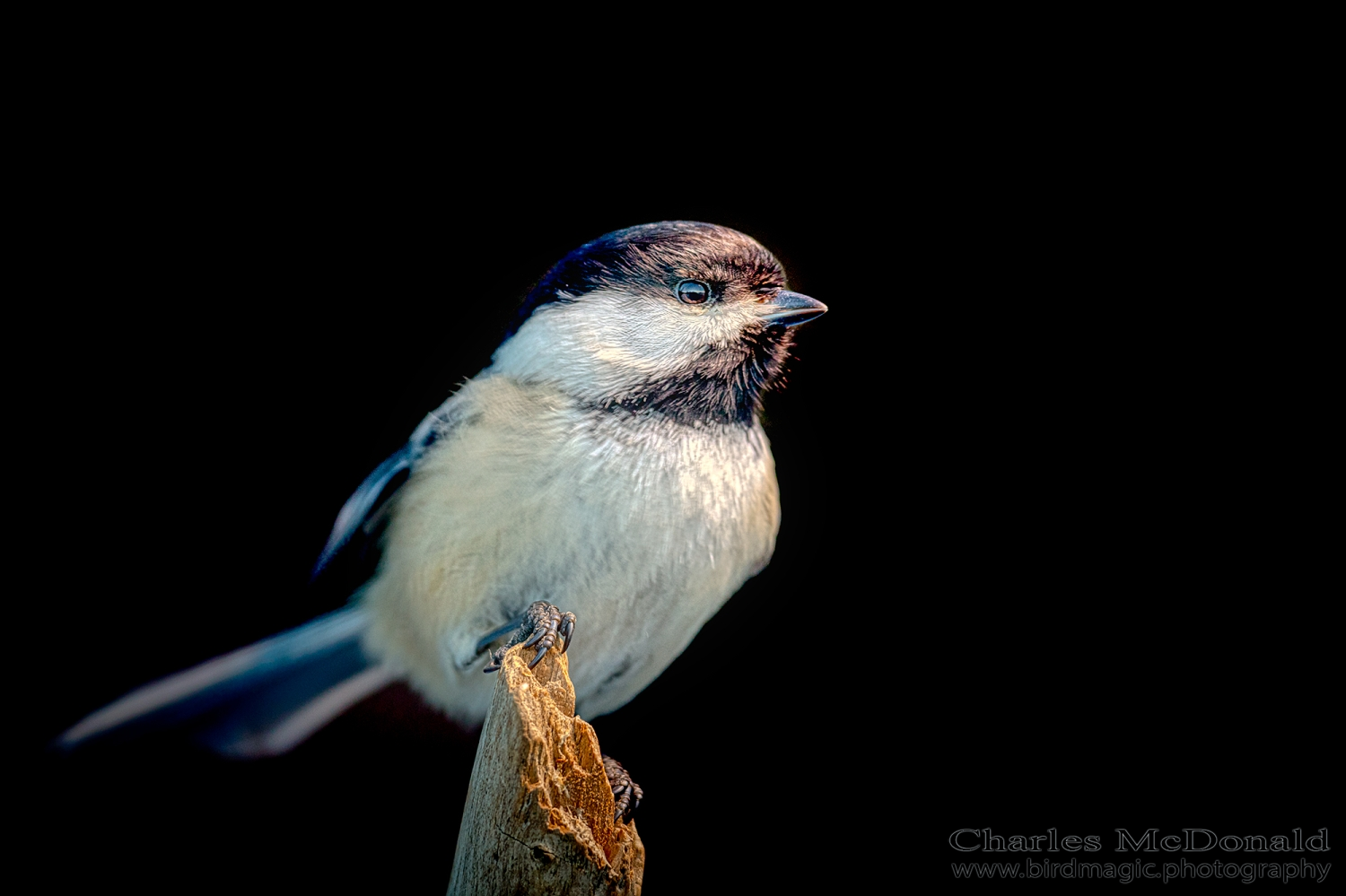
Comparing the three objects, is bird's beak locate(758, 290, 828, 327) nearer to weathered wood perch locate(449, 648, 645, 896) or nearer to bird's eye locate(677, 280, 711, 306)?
bird's eye locate(677, 280, 711, 306)

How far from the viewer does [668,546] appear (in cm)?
119

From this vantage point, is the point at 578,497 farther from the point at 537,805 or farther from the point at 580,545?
the point at 537,805

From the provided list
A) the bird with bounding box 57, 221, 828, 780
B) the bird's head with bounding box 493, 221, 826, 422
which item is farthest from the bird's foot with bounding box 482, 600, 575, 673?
the bird's head with bounding box 493, 221, 826, 422

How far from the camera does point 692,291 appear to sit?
1.22m

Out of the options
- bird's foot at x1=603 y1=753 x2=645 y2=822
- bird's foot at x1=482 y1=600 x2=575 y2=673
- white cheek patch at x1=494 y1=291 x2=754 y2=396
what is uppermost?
white cheek patch at x1=494 y1=291 x2=754 y2=396

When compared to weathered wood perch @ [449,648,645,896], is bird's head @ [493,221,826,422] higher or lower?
higher

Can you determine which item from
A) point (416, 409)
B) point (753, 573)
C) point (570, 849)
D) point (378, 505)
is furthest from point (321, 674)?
point (753, 573)

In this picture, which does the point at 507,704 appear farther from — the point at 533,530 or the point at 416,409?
the point at 416,409

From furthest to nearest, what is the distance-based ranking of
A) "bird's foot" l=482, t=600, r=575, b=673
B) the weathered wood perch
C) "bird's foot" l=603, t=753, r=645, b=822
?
"bird's foot" l=603, t=753, r=645, b=822 < "bird's foot" l=482, t=600, r=575, b=673 < the weathered wood perch

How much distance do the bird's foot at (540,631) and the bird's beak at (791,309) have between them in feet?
1.76

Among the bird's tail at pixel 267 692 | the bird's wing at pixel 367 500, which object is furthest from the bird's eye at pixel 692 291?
the bird's tail at pixel 267 692

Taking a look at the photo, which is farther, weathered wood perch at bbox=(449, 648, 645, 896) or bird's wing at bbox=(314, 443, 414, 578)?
bird's wing at bbox=(314, 443, 414, 578)

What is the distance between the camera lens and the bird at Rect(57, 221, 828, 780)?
1175mm

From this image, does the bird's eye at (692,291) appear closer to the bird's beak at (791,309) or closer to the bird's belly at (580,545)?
the bird's beak at (791,309)
